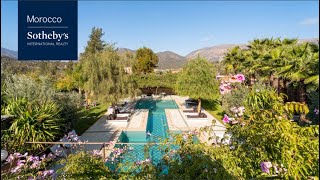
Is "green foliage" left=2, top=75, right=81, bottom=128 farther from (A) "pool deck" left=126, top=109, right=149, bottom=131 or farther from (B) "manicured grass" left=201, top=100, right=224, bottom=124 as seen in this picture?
(B) "manicured grass" left=201, top=100, right=224, bottom=124

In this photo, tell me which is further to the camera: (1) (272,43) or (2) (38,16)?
(1) (272,43)

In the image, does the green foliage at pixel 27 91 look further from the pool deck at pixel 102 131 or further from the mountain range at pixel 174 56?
Answer: the mountain range at pixel 174 56

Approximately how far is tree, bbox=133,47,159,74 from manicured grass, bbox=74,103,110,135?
29676mm

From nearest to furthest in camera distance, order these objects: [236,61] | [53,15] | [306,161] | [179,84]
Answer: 1. [306,161]
2. [53,15]
3. [179,84]
4. [236,61]

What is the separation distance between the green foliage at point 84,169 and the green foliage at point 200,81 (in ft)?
51.0

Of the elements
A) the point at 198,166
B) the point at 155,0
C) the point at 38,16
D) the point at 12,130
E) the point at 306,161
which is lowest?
the point at 12,130

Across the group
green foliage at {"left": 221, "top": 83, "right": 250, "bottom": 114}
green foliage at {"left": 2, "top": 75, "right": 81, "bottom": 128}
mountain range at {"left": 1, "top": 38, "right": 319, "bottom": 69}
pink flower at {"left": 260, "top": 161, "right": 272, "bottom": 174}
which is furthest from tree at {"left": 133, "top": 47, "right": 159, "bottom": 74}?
pink flower at {"left": 260, "top": 161, "right": 272, "bottom": 174}

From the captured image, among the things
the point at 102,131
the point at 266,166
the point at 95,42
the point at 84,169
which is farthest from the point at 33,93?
the point at 95,42

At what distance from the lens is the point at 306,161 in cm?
261

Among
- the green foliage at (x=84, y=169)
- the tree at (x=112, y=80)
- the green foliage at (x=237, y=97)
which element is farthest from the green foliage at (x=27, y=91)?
the green foliage at (x=237, y=97)

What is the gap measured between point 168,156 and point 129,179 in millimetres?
791

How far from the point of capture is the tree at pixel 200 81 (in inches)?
773

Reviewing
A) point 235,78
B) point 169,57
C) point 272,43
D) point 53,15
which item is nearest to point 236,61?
point 272,43

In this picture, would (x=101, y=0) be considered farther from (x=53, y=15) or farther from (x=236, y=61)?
(x=236, y=61)
